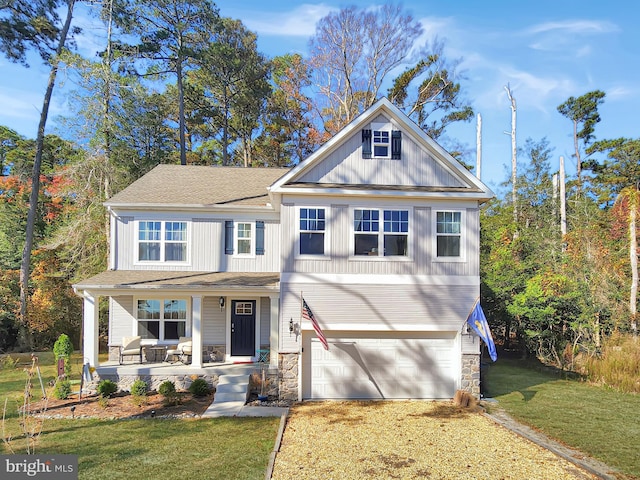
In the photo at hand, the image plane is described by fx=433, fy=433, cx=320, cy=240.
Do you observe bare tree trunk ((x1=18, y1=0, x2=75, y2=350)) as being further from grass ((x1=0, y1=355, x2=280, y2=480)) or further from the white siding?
the white siding

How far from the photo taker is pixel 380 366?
1277 cm

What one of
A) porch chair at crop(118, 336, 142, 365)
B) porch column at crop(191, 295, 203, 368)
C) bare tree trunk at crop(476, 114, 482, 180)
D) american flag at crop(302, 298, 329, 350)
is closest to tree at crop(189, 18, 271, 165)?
bare tree trunk at crop(476, 114, 482, 180)

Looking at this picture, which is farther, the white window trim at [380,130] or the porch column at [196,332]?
the porch column at [196,332]

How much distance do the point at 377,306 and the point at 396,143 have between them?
4899mm

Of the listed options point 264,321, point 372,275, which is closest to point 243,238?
point 264,321

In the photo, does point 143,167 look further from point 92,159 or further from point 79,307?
point 79,307

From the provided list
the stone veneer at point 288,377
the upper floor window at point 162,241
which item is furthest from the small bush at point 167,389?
the upper floor window at point 162,241

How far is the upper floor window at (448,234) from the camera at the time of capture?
42.3ft

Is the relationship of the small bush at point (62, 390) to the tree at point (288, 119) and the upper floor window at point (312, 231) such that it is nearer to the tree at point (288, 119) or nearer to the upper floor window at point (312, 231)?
the upper floor window at point (312, 231)

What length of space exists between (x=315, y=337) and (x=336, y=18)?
22.3 meters

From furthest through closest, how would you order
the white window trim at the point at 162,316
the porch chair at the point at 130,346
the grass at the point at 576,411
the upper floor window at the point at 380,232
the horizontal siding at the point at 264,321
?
the horizontal siding at the point at 264,321 < the white window trim at the point at 162,316 < the porch chair at the point at 130,346 < the upper floor window at the point at 380,232 < the grass at the point at 576,411

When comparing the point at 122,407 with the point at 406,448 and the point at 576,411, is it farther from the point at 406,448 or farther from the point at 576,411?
the point at 576,411

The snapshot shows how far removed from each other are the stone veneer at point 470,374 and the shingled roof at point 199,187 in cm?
850

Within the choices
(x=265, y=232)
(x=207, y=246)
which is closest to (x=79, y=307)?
(x=207, y=246)
